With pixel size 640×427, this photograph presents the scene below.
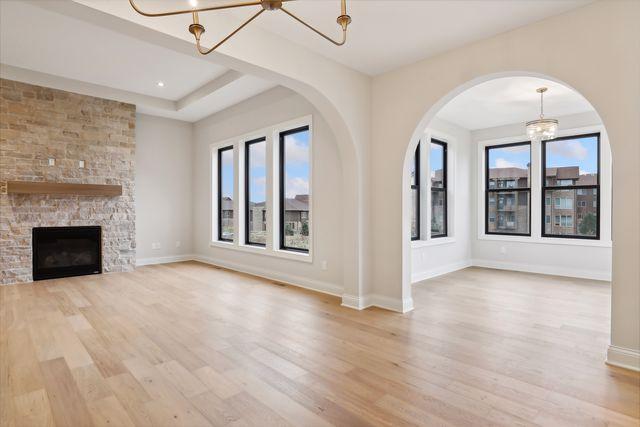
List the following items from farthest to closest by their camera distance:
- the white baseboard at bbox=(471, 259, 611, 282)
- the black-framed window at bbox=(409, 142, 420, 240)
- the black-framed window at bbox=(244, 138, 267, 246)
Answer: the black-framed window at bbox=(244, 138, 267, 246) → the black-framed window at bbox=(409, 142, 420, 240) → the white baseboard at bbox=(471, 259, 611, 282)

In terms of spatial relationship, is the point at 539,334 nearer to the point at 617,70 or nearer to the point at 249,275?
the point at 617,70

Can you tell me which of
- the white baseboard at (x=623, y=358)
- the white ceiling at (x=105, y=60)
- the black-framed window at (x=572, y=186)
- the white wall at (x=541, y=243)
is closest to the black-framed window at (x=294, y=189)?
the white ceiling at (x=105, y=60)

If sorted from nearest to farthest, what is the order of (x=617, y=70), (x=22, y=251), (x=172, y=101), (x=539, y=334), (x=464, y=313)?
(x=617, y=70)
(x=539, y=334)
(x=464, y=313)
(x=22, y=251)
(x=172, y=101)

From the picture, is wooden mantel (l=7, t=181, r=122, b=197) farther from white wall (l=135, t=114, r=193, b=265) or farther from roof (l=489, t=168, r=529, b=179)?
roof (l=489, t=168, r=529, b=179)

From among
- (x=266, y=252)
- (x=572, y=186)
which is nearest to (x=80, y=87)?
(x=266, y=252)

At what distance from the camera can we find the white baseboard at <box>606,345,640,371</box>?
2475mm

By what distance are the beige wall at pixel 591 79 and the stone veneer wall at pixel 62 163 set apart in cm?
509

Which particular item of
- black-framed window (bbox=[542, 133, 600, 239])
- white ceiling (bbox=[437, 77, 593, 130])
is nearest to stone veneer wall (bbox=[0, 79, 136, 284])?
white ceiling (bbox=[437, 77, 593, 130])

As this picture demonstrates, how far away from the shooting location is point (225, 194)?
23.3 feet

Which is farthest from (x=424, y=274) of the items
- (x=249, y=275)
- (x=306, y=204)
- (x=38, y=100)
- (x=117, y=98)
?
(x=38, y=100)

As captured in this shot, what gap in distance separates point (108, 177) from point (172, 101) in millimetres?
1827

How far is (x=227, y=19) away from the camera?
9.27ft

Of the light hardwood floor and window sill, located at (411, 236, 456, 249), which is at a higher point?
window sill, located at (411, 236, 456, 249)

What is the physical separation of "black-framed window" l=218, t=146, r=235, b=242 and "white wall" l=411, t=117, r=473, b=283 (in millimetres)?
3662
